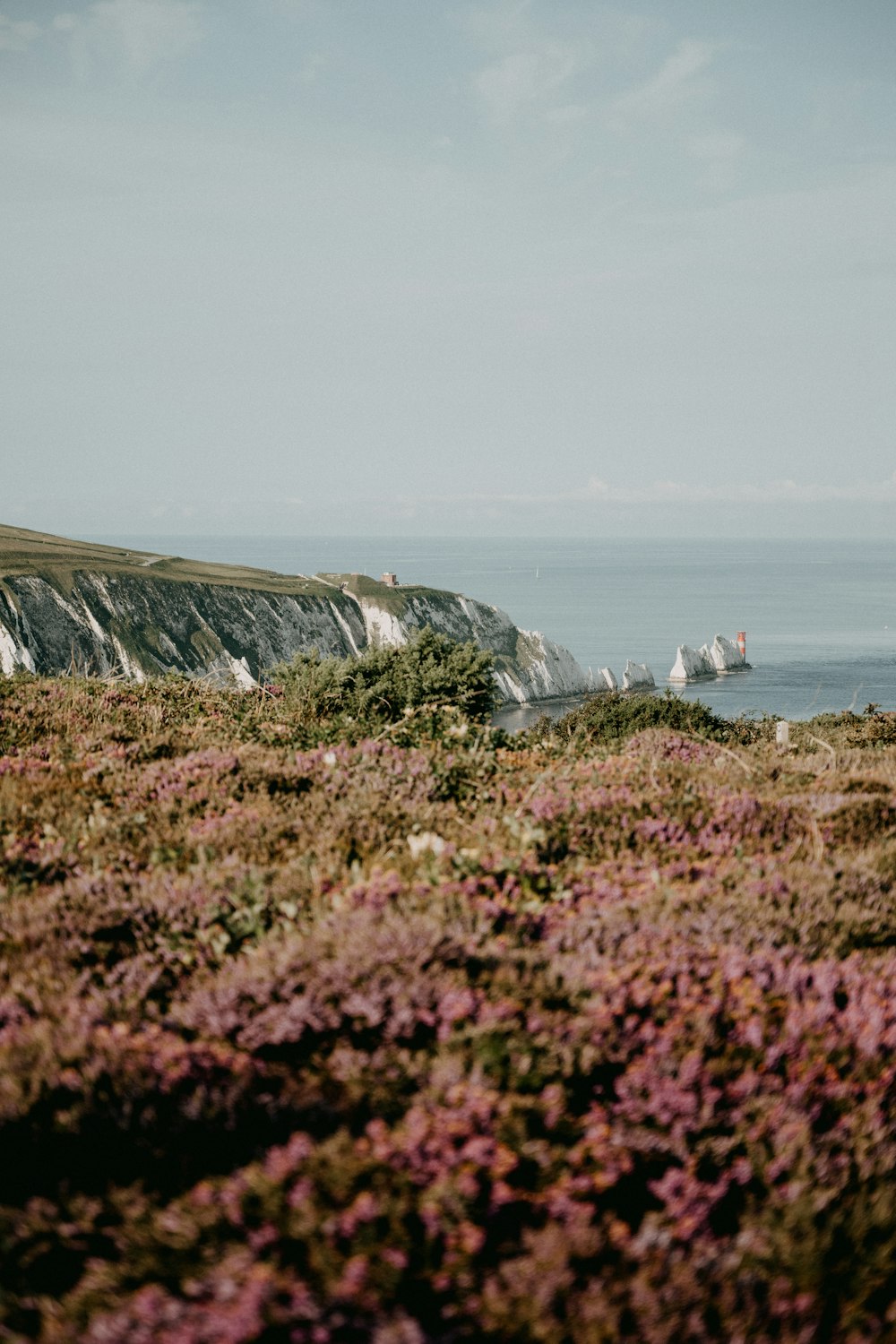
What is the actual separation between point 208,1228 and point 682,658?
163 m

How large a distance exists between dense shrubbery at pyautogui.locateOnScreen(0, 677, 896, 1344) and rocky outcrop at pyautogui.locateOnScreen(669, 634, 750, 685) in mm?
154903

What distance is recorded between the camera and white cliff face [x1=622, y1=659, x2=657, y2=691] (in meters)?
151

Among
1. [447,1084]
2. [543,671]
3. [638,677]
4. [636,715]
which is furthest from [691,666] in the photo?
[447,1084]

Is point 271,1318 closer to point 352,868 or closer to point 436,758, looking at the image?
point 352,868

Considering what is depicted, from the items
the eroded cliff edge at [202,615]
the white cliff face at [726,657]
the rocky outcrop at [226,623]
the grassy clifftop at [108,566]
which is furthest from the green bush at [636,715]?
the white cliff face at [726,657]

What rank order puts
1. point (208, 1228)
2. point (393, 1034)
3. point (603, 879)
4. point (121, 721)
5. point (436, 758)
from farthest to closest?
1. point (121, 721)
2. point (436, 758)
3. point (603, 879)
4. point (393, 1034)
5. point (208, 1228)

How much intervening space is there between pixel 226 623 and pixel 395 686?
5364 inches

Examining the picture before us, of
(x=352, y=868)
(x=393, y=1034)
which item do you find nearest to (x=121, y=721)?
(x=352, y=868)

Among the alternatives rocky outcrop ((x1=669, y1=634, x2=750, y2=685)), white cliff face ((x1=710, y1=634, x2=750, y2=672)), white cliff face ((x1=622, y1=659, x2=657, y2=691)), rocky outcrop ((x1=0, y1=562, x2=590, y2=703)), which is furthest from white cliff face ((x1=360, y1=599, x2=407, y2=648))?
white cliff face ((x1=710, y1=634, x2=750, y2=672))

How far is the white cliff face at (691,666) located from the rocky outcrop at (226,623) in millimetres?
16921

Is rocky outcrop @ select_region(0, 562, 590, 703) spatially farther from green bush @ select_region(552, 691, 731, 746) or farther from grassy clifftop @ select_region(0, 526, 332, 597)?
green bush @ select_region(552, 691, 731, 746)

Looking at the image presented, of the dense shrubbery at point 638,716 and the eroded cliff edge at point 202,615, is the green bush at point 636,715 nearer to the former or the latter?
the dense shrubbery at point 638,716

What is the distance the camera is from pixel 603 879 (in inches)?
226

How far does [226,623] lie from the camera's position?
479ft
